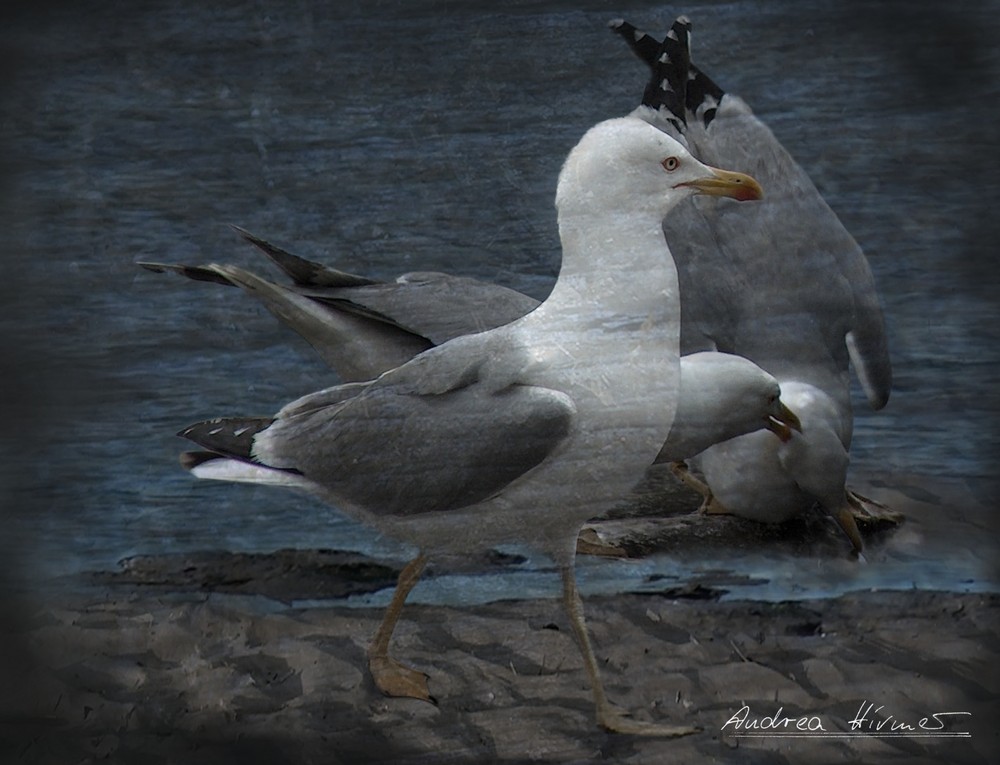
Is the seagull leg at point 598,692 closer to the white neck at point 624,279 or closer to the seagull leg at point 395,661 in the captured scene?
the seagull leg at point 395,661

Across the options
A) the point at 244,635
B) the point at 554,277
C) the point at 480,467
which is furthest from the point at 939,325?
the point at 244,635

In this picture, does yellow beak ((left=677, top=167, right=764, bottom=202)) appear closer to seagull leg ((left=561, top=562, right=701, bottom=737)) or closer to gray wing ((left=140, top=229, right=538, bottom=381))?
gray wing ((left=140, top=229, right=538, bottom=381))

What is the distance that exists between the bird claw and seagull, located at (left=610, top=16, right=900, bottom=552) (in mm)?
435

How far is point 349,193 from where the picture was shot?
180cm

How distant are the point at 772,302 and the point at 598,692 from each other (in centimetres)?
56

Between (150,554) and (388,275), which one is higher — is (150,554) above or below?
below

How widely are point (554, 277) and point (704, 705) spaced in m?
0.58

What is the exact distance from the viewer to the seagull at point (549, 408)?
62.2 inches

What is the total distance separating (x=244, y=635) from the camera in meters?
1.72

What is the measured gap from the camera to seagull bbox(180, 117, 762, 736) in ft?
5.18

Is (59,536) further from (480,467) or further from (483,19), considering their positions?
(483,19)
